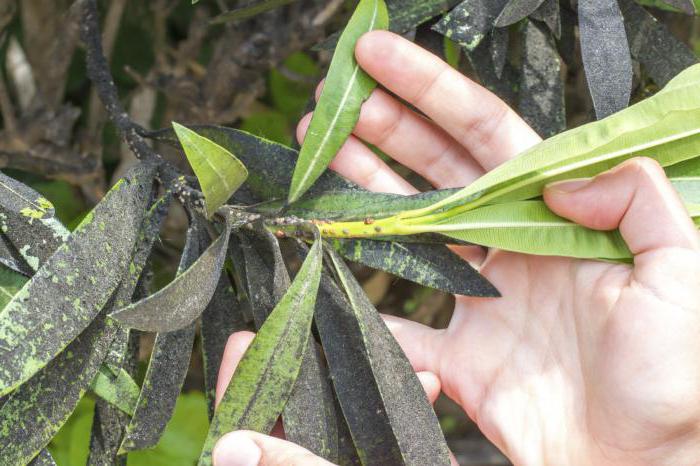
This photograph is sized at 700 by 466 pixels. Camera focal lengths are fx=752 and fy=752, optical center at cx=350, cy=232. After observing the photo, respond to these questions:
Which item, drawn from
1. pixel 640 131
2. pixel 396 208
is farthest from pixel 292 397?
pixel 640 131

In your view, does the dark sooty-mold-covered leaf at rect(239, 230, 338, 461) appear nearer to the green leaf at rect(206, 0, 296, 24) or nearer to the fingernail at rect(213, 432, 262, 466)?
the fingernail at rect(213, 432, 262, 466)

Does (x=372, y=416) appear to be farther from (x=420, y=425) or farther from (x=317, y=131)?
(x=317, y=131)

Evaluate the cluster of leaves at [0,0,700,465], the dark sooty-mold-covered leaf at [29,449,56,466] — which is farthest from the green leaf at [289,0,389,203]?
the dark sooty-mold-covered leaf at [29,449,56,466]

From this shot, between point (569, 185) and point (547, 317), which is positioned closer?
point (569, 185)

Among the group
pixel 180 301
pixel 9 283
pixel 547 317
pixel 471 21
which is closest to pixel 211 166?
pixel 180 301

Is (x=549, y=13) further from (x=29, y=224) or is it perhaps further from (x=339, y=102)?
(x=29, y=224)

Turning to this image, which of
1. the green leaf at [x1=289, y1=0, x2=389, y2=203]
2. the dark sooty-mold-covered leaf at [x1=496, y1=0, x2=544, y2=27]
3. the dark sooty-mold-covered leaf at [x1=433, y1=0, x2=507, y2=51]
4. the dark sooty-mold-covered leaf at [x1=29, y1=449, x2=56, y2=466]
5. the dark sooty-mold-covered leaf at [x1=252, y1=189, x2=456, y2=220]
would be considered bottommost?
the dark sooty-mold-covered leaf at [x1=29, y1=449, x2=56, y2=466]
